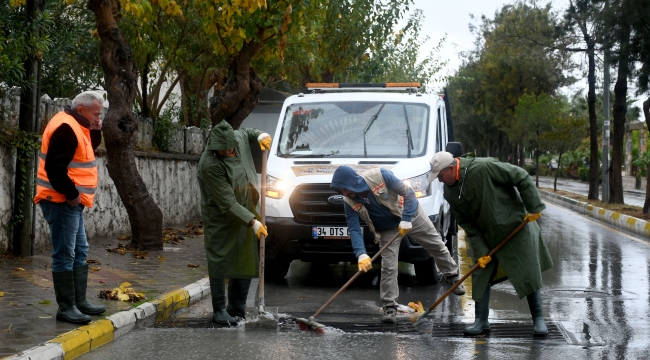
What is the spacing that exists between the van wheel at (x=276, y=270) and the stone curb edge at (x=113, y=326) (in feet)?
4.82

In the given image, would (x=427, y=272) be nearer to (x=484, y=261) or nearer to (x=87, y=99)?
(x=484, y=261)

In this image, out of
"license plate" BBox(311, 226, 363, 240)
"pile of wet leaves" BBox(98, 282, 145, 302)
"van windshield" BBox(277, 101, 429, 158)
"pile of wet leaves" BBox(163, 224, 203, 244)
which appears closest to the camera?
"pile of wet leaves" BBox(98, 282, 145, 302)

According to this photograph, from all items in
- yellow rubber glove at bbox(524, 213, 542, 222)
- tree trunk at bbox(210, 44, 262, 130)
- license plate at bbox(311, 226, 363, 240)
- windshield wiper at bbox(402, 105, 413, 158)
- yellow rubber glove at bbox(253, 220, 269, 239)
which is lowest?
license plate at bbox(311, 226, 363, 240)

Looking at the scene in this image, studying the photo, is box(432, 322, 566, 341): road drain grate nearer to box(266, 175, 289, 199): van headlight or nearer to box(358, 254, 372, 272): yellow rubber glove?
box(358, 254, 372, 272): yellow rubber glove

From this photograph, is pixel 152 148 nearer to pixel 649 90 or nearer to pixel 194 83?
pixel 194 83

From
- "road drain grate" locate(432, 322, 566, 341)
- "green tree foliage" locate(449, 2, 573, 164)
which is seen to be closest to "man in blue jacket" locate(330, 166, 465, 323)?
"road drain grate" locate(432, 322, 566, 341)

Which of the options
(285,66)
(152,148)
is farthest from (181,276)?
(285,66)

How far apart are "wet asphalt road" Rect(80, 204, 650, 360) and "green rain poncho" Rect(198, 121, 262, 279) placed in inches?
23.4

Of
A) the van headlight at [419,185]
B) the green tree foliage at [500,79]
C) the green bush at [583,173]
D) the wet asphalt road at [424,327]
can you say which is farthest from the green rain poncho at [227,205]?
the green bush at [583,173]

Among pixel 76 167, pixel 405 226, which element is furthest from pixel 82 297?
pixel 405 226

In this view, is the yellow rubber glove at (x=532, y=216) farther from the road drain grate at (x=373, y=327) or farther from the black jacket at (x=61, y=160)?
the black jacket at (x=61, y=160)

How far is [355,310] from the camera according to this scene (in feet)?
28.1

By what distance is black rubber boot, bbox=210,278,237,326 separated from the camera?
7715mm

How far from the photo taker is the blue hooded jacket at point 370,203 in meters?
7.80
